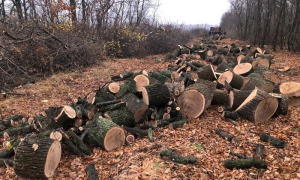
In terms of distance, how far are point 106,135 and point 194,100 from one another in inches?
86.0

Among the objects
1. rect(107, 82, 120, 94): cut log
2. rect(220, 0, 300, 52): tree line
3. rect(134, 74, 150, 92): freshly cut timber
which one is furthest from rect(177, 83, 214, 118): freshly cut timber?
rect(220, 0, 300, 52): tree line

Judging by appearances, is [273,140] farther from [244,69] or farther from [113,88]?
[244,69]

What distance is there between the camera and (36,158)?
11.2 feet

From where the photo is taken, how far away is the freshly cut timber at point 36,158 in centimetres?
342

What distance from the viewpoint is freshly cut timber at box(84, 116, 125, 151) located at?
13.4 ft

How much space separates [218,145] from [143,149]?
4.47ft

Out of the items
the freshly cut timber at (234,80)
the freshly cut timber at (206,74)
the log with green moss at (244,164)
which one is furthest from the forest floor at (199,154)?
the freshly cut timber at (206,74)

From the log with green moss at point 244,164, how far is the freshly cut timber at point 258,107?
1.70 m

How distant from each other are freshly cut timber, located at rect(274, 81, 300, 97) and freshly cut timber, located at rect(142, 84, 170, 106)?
Answer: 3.01 metres

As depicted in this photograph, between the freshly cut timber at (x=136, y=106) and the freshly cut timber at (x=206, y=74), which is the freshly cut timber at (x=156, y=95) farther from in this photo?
the freshly cut timber at (x=206, y=74)

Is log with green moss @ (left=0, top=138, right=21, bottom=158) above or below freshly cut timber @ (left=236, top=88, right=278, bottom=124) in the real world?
below

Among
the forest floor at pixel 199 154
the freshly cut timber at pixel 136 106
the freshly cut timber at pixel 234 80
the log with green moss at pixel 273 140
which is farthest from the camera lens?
the freshly cut timber at pixel 234 80

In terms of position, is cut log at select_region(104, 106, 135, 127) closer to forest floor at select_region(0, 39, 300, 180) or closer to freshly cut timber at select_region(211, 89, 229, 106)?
forest floor at select_region(0, 39, 300, 180)

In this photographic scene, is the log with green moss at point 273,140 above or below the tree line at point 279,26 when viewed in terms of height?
below
